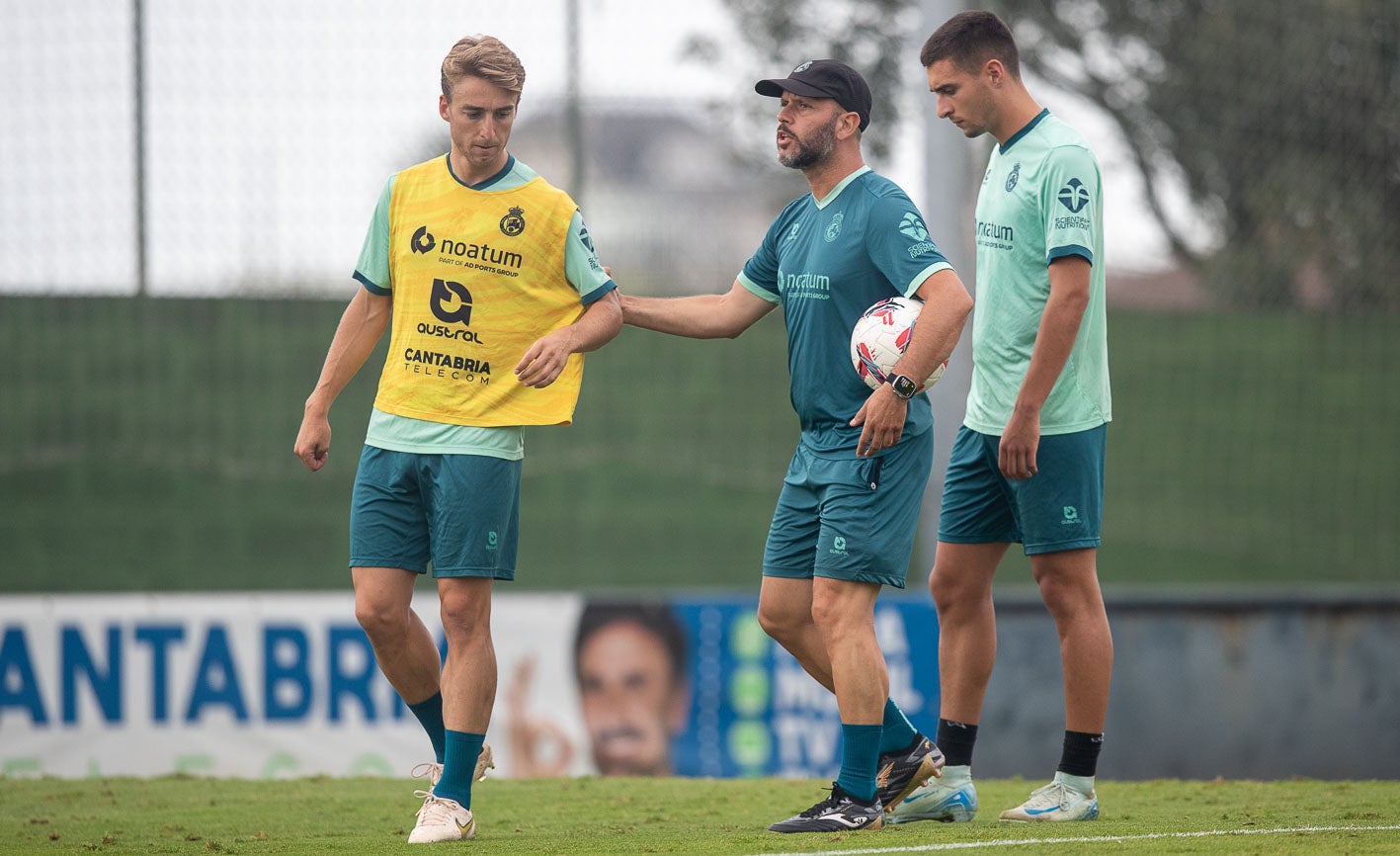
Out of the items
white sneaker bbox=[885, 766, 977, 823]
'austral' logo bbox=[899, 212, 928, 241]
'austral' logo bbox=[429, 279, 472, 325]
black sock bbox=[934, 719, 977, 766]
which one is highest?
'austral' logo bbox=[899, 212, 928, 241]

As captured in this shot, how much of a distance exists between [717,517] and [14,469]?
530 cm

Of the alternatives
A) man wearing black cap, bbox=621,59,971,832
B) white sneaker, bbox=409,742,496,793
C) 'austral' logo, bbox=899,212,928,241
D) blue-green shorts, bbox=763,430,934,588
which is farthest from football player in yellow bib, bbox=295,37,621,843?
'austral' logo, bbox=899,212,928,241

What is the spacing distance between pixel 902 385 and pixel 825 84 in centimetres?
92

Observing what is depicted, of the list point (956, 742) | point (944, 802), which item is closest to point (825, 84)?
point (956, 742)

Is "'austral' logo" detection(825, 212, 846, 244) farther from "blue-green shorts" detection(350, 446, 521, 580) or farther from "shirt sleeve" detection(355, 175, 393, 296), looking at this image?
"shirt sleeve" detection(355, 175, 393, 296)

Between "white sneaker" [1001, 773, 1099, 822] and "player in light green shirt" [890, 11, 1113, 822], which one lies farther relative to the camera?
"white sneaker" [1001, 773, 1099, 822]

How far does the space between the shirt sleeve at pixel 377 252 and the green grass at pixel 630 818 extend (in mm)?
1594

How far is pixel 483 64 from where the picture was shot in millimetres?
4383

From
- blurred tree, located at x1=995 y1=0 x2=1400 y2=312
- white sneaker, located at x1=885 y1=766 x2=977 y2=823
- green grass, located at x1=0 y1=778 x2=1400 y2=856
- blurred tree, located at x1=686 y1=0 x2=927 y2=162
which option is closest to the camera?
green grass, located at x1=0 y1=778 x2=1400 y2=856

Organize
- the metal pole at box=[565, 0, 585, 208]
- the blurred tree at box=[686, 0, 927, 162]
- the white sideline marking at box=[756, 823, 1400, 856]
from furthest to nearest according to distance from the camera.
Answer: the blurred tree at box=[686, 0, 927, 162], the metal pole at box=[565, 0, 585, 208], the white sideline marking at box=[756, 823, 1400, 856]

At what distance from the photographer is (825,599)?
4379 millimetres

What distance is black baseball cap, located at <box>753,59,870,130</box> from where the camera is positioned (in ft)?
14.8

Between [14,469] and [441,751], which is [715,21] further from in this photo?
[441,751]

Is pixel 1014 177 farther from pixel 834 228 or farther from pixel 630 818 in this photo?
pixel 630 818
